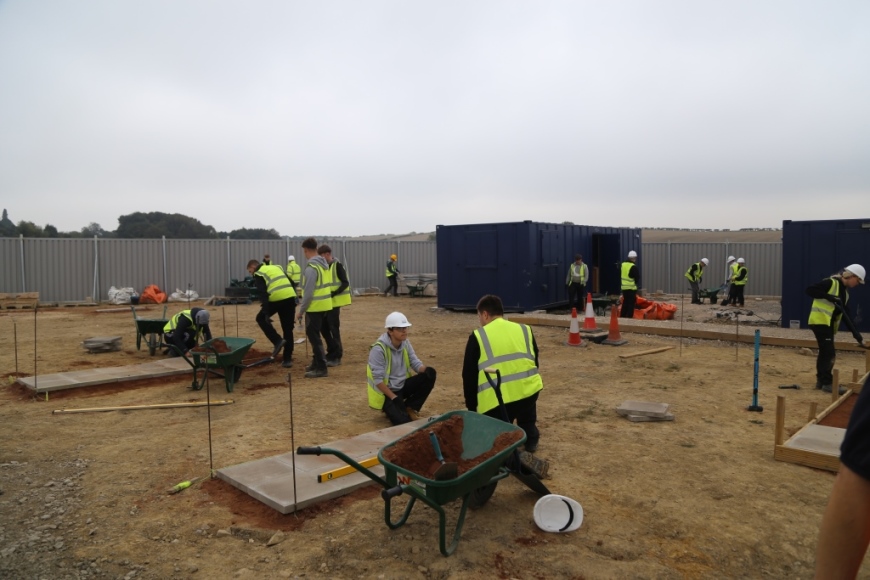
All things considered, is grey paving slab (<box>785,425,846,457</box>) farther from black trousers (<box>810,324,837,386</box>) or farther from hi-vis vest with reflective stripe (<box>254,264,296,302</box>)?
hi-vis vest with reflective stripe (<box>254,264,296,302</box>)

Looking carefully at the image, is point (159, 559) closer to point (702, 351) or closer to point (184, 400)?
point (184, 400)

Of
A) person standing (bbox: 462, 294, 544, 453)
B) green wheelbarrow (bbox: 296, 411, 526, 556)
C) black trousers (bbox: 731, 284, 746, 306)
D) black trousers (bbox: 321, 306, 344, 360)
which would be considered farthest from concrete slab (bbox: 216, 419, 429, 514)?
black trousers (bbox: 731, 284, 746, 306)

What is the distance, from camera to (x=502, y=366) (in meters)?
5.11

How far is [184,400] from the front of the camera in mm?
8016

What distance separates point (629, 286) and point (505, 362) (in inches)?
471

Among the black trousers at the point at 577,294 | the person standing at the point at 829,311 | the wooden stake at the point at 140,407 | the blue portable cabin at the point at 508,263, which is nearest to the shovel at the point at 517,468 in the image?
the wooden stake at the point at 140,407

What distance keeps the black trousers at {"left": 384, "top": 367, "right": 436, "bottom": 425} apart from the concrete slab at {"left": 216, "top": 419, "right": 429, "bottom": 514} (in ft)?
2.48

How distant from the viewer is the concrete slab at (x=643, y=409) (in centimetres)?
691

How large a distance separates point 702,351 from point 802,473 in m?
6.80

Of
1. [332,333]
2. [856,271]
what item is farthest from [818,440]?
[332,333]

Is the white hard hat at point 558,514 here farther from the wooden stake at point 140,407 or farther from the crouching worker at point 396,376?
the wooden stake at point 140,407

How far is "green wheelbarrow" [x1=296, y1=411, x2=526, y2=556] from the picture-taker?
3.69m

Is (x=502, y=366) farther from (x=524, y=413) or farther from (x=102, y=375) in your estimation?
(x=102, y=375)

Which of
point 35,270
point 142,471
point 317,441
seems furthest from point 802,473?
point 35,270
